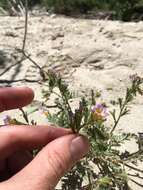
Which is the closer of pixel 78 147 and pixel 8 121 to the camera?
pixel 78 147

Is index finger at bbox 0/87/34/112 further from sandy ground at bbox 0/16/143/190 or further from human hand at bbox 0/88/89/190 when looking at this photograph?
sandy ground at bbox 0/16/143/190

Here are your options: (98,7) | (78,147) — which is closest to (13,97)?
(78,147)

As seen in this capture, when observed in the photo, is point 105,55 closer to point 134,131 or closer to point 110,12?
point 134,131

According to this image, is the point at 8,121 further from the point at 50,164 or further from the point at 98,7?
the point at 98,7

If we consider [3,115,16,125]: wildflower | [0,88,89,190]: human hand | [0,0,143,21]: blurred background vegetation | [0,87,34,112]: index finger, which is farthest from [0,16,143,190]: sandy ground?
[0,88,89,190]: human hand

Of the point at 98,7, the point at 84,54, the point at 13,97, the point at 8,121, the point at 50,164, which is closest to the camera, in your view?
the point at 50,164

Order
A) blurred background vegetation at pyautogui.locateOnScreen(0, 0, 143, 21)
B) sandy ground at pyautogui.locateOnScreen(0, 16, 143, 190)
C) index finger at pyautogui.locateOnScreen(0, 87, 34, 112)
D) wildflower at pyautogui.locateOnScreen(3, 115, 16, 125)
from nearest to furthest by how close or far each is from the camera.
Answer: index finger at pyautogui.locateOnScreen(0, 87, 34, 112) → wildflower at pyautogui.locateOnScreen(3, 115, 16, 125) → sandy ground at pyautogui.locateOnScreen(0, 16, 143, 190) → blurred background vegetation at pyautogui.locateOnScreen(0, 0, 143, 21)

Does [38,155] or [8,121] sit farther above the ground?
[38,155]
